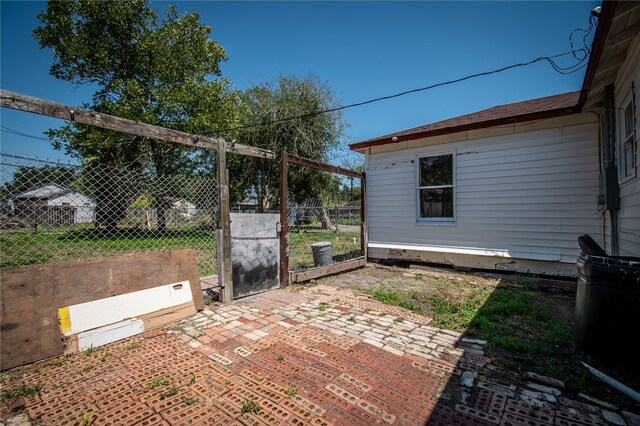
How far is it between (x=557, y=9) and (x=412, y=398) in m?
6.41

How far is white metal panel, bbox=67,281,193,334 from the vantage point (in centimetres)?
293

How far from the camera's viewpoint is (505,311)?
13.1ft

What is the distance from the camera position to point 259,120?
1712cm

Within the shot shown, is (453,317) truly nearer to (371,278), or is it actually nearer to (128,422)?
(371,278)

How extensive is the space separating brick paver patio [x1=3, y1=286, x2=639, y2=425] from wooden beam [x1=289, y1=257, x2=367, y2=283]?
82.1 inches

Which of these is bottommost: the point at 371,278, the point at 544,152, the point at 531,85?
the point at 371,278

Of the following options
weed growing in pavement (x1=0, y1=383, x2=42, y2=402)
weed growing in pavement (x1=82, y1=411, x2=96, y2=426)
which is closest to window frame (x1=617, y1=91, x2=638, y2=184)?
weed growing in pavement (x1=82, y1=411, x2=96, y2=426)

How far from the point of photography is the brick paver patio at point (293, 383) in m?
1.92

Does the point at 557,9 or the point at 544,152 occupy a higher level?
the point at 557,9

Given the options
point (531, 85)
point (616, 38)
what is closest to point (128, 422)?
point (616, 38)

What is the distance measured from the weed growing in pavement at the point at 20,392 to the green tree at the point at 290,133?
49.6ft

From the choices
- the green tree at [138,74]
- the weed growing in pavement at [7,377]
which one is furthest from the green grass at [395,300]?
the green tree at [138,74]

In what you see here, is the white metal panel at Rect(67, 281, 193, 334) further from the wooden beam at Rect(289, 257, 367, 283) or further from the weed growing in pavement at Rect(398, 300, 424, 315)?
the weed growing in pavement at Rect(398, 300, 424, 315)

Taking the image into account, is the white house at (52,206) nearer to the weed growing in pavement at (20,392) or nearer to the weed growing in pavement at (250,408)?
the weed growing in pavement at (20,392)
